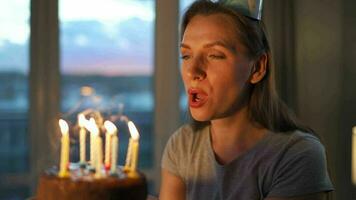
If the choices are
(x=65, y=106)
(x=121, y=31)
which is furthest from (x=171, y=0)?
(x=65, y=106)

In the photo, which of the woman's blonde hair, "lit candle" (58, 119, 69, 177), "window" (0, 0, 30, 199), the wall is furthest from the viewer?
"window" (0, 0, 30, 199)

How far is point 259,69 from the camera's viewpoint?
4.43 ft

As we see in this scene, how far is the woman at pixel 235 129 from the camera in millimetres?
1230

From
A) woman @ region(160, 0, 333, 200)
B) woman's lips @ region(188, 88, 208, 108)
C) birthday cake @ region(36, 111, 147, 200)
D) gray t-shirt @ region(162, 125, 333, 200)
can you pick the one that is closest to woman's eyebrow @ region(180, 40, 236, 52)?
woman @ region(160, 0, 333, 200)

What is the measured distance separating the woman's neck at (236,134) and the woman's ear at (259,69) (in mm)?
84

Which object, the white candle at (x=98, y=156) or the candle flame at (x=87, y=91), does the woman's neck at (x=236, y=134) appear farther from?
the candle flame at (x=87, y=91)

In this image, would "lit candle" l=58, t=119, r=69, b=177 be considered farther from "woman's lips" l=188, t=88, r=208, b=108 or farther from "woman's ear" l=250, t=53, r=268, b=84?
"woman's ear" l=250, t=53, r=268, b=84

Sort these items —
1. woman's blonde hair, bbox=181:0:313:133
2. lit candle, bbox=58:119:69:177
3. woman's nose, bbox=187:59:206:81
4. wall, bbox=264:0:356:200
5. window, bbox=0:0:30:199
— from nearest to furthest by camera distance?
lit candle, bbox=58:119:69:177 → woman's nose, bbox=187:59:206:81 → woman's blonde hair, bbox=181:0:313:133 → wall, bbox=264:0:356:200 → window, bbox=0:0:30:199

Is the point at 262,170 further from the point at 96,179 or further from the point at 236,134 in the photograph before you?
the point at 96,179

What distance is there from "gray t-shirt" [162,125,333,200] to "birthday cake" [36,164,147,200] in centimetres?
46

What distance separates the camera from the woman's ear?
1342mm

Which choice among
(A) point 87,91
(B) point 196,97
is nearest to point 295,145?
(B) point 196,97

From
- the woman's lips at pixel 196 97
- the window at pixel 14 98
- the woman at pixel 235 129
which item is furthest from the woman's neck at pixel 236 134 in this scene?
the window at pixel 14 98

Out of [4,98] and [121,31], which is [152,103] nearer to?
[121,31]
